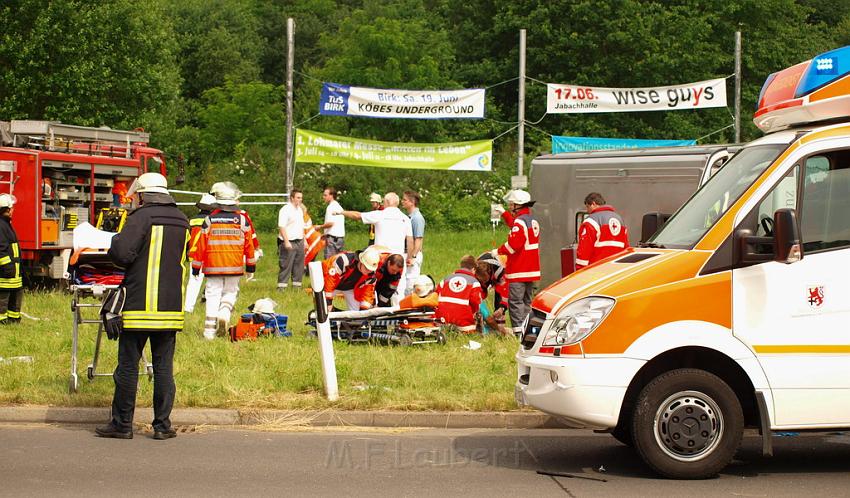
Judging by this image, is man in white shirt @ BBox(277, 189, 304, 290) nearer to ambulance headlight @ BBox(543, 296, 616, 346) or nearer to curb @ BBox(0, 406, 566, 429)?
curb @ BBox(0, 406, 566, 429)

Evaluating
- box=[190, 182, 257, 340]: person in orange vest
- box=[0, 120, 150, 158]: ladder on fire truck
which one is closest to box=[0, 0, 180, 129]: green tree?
box=[0, 120, 150, 158]: ladder on fire truck

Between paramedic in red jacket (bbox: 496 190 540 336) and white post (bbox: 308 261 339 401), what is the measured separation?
4160 millimetres

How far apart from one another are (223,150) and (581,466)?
4219cm

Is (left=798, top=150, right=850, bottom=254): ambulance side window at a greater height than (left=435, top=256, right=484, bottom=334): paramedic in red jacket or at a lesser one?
greater

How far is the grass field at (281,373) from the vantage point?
33.3ft

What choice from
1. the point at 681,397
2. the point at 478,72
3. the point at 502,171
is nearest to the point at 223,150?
the point at 478,72

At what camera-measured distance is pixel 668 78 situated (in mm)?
48344

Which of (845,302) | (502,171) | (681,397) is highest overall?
(502,171)

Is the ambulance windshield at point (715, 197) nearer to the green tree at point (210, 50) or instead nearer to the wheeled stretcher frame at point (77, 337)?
the wheeled stretcher frame at point (77, 337)

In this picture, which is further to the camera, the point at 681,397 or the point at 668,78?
the point at 668,78

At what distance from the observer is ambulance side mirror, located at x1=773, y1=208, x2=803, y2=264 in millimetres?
7402

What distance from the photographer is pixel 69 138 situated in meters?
22.1

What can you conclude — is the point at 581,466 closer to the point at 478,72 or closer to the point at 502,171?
the point at 502,171

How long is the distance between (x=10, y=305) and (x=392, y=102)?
10959 millimetres
